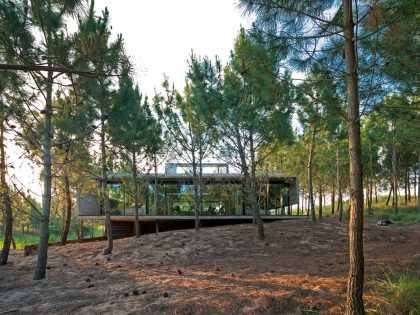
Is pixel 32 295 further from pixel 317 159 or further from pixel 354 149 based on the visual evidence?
pixel 317 159

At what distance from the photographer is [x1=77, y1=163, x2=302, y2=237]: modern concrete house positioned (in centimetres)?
1753

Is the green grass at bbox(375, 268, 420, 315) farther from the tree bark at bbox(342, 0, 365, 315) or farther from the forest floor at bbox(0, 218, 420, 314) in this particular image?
the tree bark at bbox(342, 0, 365, 315)

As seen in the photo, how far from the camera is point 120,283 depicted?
6.87m

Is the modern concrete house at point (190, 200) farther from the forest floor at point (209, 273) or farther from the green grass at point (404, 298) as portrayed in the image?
the green grass at point (404, 298)

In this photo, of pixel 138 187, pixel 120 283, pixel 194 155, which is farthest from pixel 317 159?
pixel 120 283

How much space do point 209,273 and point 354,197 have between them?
455cm

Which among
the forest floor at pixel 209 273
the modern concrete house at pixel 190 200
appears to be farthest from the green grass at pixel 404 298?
the modern concrete house at pixel 190 200

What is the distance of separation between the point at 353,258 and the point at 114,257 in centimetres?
877

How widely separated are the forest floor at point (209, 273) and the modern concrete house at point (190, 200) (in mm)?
4054

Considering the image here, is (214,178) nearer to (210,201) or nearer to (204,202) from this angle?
(210,201)

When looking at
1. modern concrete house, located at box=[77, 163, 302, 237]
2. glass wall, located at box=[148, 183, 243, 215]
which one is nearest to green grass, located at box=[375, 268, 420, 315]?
modern concrete house, located at box=[77, 163, 302, 237]

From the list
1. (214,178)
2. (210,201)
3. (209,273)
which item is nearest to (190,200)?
(210,201)

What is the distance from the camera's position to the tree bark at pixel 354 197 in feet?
11.7

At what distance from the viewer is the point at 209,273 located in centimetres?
739
